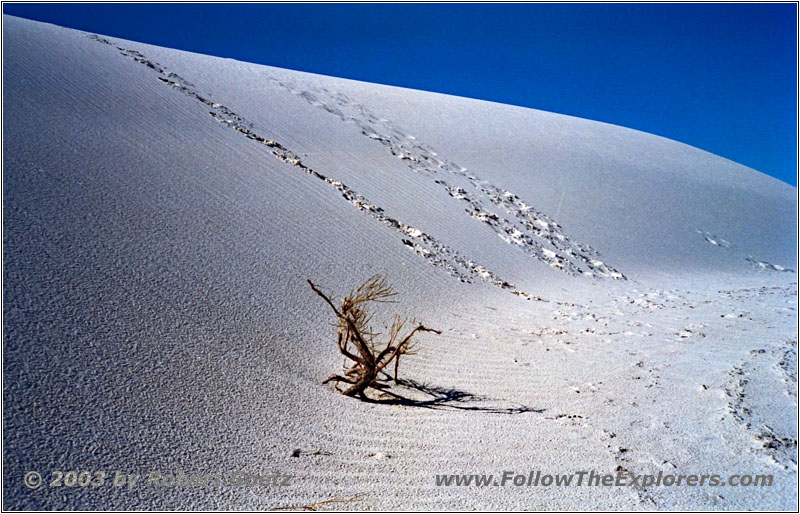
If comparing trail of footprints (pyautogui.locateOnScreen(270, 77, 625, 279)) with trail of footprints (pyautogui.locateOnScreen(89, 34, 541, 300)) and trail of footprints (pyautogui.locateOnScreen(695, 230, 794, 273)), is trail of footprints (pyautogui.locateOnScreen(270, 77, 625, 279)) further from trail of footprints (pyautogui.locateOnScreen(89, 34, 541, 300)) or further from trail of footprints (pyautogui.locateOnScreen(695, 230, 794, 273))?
trail of footprints (pyautogui.locateOnScreen(695, 230, 794, 273))

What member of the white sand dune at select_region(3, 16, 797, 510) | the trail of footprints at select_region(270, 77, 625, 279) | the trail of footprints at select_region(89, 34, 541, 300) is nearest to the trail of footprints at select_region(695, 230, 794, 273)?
the white sand dune at select_region(3, 16, 797, 510)

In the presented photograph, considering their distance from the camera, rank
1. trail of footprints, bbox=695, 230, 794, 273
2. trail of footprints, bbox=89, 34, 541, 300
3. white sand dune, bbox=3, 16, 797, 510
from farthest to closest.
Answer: trail of footprints, bbox=695, 230, 794, 273
trail of footprints, bbox=89, 34, 541, 300
white sand dune, bbox=3, 16, 797, 510

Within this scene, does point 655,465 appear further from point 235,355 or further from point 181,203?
point 181,203

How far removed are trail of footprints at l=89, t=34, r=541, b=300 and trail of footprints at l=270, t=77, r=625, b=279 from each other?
1899 millimetres

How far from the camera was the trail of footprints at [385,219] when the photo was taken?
7188 millimetres

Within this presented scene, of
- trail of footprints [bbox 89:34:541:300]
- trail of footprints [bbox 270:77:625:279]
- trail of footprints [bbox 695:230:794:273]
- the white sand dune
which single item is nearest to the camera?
the white sand dune

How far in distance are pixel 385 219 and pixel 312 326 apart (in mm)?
3876

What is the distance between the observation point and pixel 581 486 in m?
2.38

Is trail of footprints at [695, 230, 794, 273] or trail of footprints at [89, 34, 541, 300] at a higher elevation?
trail of footprints at [695, 230, 794, 273]

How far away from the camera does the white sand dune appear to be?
7.70 ft

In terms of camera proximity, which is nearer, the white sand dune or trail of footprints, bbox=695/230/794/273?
the white sand dune

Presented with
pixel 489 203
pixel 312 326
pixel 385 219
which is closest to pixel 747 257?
pixel 489 203

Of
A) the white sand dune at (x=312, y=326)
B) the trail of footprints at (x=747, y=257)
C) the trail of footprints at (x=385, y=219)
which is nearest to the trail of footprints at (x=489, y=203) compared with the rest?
the white sand dune at (x=312, y=326)

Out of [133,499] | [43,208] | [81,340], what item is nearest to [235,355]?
[81,340]
